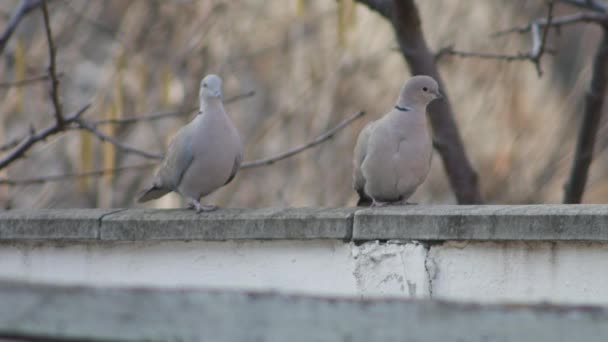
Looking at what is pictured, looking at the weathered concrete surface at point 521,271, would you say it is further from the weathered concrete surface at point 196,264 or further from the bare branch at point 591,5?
the bare branch at point 591,5

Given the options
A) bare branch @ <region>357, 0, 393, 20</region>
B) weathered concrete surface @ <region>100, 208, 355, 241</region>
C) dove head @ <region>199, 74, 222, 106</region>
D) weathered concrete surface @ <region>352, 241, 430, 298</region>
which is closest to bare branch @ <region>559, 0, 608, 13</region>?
bare branch @ <region>357, 0, 393, 20</region>

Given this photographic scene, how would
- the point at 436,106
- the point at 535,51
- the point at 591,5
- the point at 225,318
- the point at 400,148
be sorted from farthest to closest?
the point at 436,106 < the point at 591,5 < the point at 535,51 < the point at 400,148 < the point at 225,318

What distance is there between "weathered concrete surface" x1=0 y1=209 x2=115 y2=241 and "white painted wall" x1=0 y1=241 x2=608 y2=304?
0.07 m

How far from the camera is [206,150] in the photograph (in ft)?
17.8

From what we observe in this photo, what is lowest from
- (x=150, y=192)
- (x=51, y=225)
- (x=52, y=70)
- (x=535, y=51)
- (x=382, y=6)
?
(x=51, y=225)

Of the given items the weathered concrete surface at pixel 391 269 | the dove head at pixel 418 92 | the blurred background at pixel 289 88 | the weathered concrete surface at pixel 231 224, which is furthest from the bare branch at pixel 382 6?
the blurred background at pixel 289 88

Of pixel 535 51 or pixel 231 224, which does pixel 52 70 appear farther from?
pixel 535 51

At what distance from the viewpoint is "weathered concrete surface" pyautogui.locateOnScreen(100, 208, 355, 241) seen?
4.45m

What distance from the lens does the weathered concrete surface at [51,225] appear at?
484 centimetres

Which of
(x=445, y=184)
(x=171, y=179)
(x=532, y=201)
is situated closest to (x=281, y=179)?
(x=445, y=184)

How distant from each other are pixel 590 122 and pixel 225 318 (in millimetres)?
4966

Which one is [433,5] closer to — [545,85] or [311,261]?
[545,85]

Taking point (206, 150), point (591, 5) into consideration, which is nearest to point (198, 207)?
point (206, 150)

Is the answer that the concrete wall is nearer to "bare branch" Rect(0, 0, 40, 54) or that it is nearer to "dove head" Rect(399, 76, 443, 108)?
"dove head" Rect(399, 76, 443, 108)
